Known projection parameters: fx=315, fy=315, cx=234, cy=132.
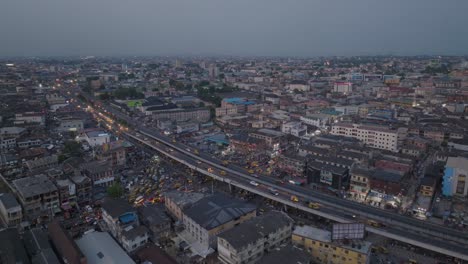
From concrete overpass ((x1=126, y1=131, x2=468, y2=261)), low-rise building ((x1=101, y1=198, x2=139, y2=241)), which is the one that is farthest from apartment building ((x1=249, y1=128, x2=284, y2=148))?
low-rise building ((x1=101, y1=198, x2=139, y2=241))

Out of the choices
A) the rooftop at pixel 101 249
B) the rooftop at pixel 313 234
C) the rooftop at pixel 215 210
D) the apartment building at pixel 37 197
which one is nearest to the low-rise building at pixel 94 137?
the apartment building at pixel 37 197

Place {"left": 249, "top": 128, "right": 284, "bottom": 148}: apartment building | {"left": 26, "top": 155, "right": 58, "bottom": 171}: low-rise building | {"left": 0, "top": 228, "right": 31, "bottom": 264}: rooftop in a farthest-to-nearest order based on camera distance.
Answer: {"left": 249, "top": 128, "right": 284, "bottom": 148}: apartment building, {"left": 26, "top": 155, "right": 58, "bottom": 171}: low-rise building, {"left": 0, "top": 228, "right": 31, "bottom": 264}: rooftop

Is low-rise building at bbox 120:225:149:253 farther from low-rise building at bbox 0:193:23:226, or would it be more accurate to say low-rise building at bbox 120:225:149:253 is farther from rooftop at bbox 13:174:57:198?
low-rise building at bbox 0:193:23:226

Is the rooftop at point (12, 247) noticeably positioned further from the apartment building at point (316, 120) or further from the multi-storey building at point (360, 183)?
the apartment building at point (316, 120)

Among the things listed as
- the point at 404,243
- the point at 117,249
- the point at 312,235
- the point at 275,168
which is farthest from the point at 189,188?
the point at 404,243

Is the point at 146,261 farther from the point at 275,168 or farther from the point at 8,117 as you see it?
the point at 8,117

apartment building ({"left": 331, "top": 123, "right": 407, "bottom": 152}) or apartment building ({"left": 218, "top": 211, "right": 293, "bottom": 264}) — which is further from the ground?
apartment building ({"left": 331, "top": 123, "right": 407, "bottom": 152})

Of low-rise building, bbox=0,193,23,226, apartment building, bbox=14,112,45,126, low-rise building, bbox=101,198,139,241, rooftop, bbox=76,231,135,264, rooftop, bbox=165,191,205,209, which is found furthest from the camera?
apartment building, bbox=14,112,45,126

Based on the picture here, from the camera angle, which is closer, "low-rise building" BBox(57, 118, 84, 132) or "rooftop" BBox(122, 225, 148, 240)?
"rooftop" BBox(122, 225, 148, 240)
